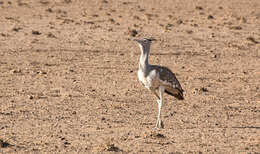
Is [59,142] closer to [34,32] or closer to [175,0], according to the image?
[34,32]

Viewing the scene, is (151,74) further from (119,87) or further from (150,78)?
(119,87)

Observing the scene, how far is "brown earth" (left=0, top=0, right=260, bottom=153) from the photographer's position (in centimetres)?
971

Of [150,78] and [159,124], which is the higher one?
[150,78]

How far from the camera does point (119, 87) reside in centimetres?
1418

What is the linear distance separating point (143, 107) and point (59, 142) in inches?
117

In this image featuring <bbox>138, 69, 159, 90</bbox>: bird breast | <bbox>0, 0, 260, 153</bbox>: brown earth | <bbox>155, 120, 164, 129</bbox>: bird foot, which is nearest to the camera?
<bbox>0, 0, 260, 153</bbox>: brown earth

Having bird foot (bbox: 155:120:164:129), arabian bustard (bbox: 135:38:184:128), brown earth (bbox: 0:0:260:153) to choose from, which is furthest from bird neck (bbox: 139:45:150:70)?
bird foot (bbox: 155:120:164:129)

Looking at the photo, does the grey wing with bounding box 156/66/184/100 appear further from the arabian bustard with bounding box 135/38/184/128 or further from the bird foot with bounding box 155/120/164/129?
the bird foot with bounding box 155/120/164/129

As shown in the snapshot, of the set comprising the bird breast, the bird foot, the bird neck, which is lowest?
the bird foot

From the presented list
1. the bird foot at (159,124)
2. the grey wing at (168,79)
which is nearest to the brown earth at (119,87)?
the bird foot at (159,124)

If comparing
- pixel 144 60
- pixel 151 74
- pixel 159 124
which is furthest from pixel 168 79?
A: pixel 159 124

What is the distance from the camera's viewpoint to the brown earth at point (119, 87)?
971 cm

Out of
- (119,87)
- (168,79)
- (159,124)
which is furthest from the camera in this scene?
(119,87)

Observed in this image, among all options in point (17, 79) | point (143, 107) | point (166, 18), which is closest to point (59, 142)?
point (143, 107)
